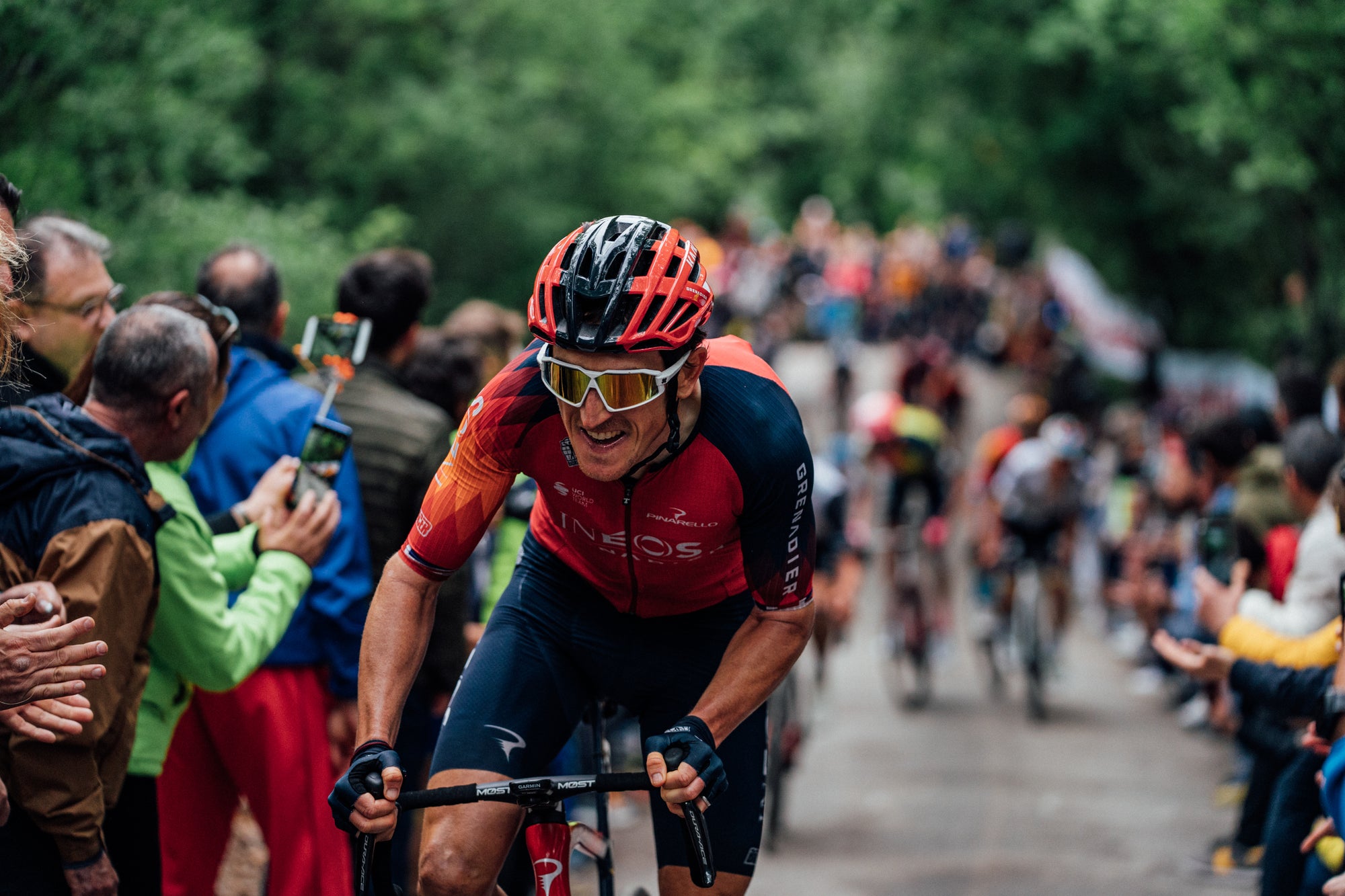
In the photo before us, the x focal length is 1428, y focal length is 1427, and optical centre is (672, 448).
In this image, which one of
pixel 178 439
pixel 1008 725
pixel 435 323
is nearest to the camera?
pixel 178 439

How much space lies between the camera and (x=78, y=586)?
10.4 feet

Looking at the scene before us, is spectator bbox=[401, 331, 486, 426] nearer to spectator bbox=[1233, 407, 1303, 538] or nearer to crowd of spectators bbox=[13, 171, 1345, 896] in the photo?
crowd of spectators bbox=[13, 171, 1345, 896]

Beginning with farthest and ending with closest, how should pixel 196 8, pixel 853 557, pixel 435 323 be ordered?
pixel 435 323, pixel 853 557, pixel 196 8

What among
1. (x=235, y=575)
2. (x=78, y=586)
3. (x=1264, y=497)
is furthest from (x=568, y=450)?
(x=1264, y=497)

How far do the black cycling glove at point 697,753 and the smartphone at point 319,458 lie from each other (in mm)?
1545

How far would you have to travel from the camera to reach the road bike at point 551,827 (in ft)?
9.75

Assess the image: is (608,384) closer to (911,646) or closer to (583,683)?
(583,683)

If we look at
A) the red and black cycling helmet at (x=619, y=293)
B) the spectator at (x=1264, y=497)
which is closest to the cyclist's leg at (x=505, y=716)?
the red and black cycling helmet at (x=619, y=293)

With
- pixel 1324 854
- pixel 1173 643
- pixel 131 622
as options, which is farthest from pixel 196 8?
pixel 1324 854

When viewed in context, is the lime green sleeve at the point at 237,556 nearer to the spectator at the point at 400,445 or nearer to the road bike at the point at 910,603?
the spectator at the point at 400,445

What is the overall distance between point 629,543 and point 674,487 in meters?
0.20

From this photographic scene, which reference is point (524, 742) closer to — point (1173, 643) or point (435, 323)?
point (1173, 643)

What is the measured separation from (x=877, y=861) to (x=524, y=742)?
4.34 meters

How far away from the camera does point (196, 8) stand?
790 cm
